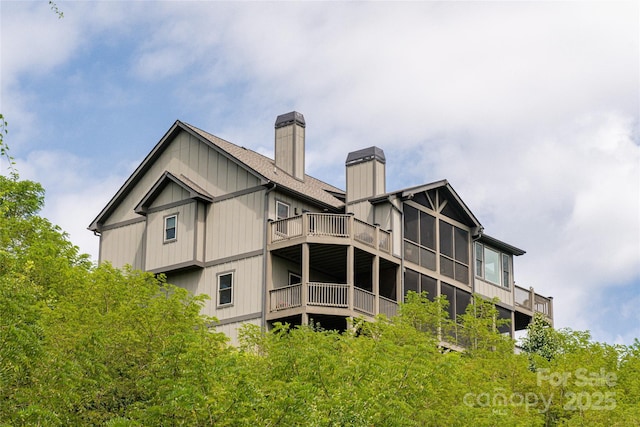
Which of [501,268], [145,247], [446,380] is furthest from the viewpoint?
[501,268]

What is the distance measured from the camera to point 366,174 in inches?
1786

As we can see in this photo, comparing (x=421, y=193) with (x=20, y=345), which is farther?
(x=421, y=193)

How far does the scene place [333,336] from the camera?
94.1 feet

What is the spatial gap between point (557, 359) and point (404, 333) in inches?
179

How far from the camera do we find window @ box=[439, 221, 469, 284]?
47000 millimetres

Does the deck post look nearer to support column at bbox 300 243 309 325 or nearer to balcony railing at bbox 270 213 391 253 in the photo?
support column at bbox 300 243 309 325

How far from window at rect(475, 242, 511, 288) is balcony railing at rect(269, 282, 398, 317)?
9.53 metres

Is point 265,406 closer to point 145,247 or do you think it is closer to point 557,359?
point 557,359

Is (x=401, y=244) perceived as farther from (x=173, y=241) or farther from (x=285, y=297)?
(x=173, y=241)

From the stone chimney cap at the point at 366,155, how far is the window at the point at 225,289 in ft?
23.5

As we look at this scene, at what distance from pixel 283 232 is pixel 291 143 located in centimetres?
587

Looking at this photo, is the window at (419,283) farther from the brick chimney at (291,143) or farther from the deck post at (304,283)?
the brick chimney at (291,143)

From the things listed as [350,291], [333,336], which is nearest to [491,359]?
[333,336]

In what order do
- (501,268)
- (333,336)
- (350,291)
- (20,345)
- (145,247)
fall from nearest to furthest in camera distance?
(20,345) < (333,336) < (350,291) < (145,247) < (501,268)
